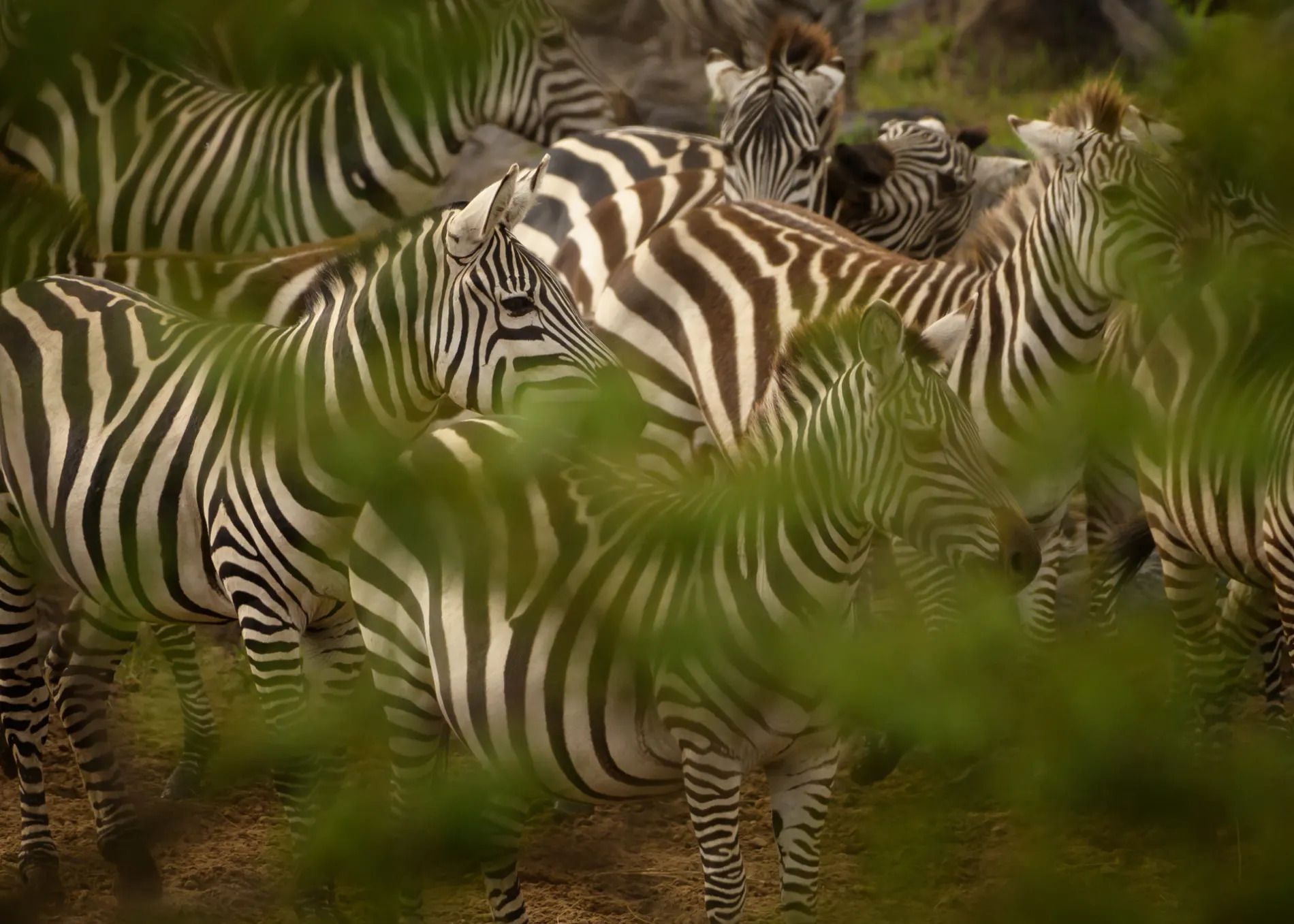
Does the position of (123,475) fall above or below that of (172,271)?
below

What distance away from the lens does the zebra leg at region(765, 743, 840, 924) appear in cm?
344

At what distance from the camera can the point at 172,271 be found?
4.94 metres

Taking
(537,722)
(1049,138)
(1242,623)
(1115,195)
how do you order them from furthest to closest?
(1242,623) → (1049,138) → (1115,195) → (537,722)

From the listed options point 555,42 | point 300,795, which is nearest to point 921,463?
point 300,795

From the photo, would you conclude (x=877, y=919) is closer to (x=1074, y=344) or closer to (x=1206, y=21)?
(x=1206, y=21)

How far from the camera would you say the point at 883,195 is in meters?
7.36

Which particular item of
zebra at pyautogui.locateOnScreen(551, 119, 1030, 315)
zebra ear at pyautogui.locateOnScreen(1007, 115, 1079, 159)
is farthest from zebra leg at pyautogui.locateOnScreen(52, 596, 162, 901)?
zebra ear at pyautogui.locateOnScreen(1007, 115, 1079, 159)

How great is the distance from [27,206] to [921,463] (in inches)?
85.5

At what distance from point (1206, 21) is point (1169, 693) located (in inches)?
16.8

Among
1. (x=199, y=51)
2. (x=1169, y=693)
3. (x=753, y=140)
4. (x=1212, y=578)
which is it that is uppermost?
(x=753, y=140)

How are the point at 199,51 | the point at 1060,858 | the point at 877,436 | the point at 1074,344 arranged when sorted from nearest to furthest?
the point at 1060,858
the point at 199,51
the point at 877,436
the point at 1074,344

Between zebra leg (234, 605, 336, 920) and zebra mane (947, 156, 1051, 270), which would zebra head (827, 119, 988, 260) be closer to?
zebra mane (947, 156, 1051, 270)

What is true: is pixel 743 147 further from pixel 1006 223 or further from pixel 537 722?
pixel 537 722

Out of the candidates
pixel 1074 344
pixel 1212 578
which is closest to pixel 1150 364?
pixel 1074 344
